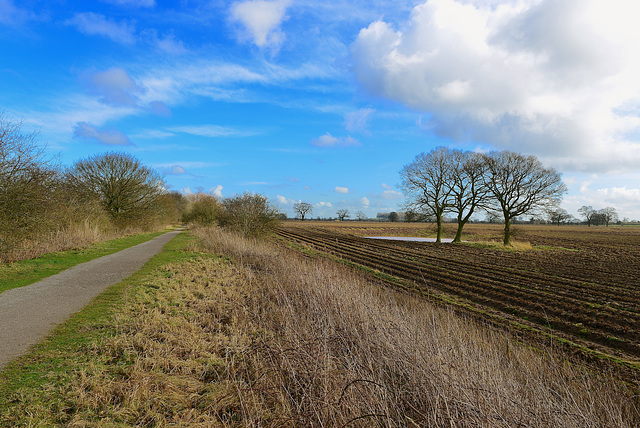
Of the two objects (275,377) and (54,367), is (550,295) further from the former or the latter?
(54,367)

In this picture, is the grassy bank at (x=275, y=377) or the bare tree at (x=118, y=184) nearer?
the grassy bank at (x=275, y=377)

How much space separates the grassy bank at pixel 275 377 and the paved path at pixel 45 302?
1.20 feet

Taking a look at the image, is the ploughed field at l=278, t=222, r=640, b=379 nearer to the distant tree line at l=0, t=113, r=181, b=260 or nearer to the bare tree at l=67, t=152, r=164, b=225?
the distant tree line at l=0, t=113, r=181, b=260

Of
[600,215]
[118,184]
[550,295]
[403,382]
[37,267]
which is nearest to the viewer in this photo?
[403,382]

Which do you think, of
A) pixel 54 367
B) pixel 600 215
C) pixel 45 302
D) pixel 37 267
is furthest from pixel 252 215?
pixel 600 215

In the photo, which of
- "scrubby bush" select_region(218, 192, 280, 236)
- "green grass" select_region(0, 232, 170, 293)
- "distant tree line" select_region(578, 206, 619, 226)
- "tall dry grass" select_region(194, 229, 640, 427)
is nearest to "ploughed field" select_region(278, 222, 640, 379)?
"tall dry grass" select_region(194, 229, 640, 427)

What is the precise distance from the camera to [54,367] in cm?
412

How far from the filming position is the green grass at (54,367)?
Answer: 131 inches

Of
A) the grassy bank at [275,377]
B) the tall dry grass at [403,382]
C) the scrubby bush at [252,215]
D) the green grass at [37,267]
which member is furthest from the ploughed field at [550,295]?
the green grass at [37,267]

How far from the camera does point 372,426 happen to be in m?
3.40

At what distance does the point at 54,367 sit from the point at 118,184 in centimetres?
3429

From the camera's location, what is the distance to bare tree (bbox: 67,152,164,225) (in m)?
31.6

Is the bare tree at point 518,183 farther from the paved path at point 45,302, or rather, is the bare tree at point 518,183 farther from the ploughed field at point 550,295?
the paved path at point 45,302

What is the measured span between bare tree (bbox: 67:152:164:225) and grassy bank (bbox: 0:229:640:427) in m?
29.8
